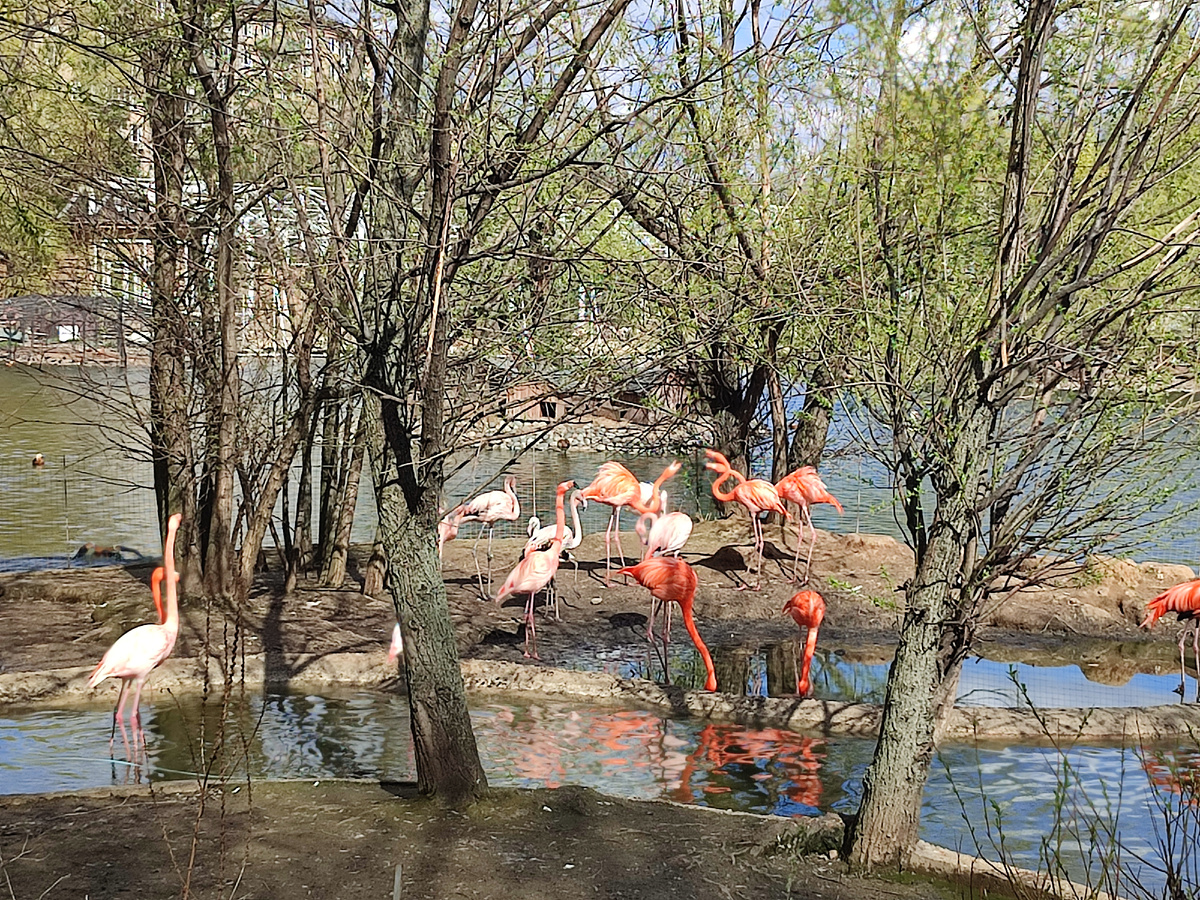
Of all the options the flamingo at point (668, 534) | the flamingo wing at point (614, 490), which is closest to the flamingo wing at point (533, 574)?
the flamingo at point (668, 534)

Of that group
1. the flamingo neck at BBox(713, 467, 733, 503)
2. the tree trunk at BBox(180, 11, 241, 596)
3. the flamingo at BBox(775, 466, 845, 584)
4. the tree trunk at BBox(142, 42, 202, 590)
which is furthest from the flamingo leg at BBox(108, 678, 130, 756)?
the flamingo at BBox(775, 466, 845, 584)

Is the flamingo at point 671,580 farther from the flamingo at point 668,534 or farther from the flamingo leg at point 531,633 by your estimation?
the flamingo at point 668,534

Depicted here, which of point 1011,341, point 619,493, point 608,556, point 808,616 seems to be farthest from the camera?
point 608,556

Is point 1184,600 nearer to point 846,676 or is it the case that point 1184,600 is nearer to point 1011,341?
point 846,676

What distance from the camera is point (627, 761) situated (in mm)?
6668

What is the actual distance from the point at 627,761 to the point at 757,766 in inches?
27.6

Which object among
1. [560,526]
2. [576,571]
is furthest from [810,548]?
[560,526]

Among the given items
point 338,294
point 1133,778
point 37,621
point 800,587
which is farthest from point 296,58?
point 800,587

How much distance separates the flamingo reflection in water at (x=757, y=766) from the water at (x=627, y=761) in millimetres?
11

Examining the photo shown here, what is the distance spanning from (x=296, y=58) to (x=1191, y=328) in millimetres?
4218

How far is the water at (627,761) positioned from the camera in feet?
19.7

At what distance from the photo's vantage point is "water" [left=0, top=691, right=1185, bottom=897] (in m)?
6.00

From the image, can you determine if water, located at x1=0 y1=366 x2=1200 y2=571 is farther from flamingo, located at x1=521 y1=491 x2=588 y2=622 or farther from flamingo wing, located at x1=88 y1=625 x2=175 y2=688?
flamingo wing, located at x1=88 y1=625 x2=175 y2=688

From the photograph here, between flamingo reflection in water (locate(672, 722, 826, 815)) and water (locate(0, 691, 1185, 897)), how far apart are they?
1 cm
